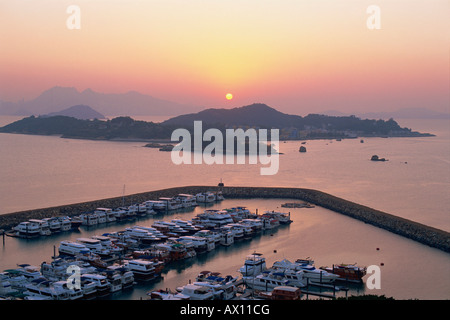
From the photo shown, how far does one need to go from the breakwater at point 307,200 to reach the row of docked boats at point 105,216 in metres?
0.64

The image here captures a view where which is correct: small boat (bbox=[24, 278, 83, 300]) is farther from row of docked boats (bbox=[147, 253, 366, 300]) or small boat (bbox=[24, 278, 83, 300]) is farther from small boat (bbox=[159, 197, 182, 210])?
small boat (bbox=[159, 197, 182, 210])

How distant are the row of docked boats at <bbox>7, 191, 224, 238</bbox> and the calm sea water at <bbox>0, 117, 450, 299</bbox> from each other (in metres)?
0.31

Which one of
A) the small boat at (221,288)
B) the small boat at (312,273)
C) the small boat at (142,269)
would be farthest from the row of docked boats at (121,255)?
the small boat at (312,273)

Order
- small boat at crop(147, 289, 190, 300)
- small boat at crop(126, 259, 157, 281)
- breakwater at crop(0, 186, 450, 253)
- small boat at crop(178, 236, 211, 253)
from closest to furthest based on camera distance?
small boat at crop(147, 289, 190, 300) → small boat at crop(126, 259, 157, 281) → small boat at crop(178, 236, 211, 253) → breakwater at crop(0, 186, 450, 253)

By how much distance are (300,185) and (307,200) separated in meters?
4.16

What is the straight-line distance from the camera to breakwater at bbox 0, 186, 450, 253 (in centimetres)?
1008

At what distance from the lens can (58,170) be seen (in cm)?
2341

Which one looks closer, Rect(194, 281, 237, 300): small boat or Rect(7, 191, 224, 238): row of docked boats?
Rect(194, 281, 237, 300): small boat

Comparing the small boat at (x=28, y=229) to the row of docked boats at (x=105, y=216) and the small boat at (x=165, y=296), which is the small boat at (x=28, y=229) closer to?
the row of docked boats at (x=105, y=216)

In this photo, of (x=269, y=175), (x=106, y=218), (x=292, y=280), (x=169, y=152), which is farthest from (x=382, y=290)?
(x=169, y=152)

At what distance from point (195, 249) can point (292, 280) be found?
265cm

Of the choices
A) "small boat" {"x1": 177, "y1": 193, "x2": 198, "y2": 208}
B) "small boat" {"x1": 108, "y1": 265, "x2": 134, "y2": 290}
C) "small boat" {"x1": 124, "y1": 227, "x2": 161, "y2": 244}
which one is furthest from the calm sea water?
"small boat" {"x1": 124, "y1": 227, "x2": 161, "y2": 244}

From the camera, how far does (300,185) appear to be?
62.7ft

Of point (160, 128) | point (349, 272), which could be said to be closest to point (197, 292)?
point (349, 272)
